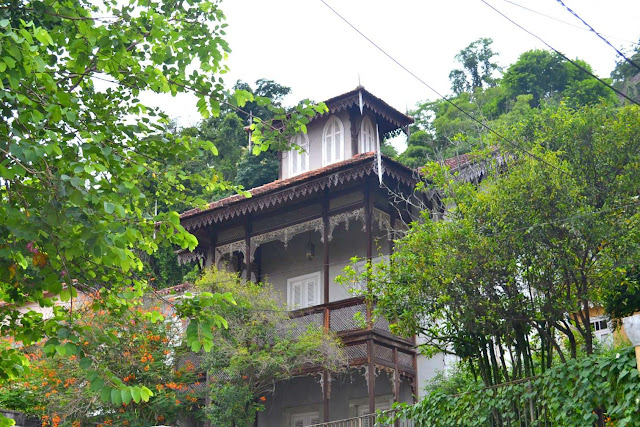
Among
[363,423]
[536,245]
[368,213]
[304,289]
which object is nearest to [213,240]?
[304,289]

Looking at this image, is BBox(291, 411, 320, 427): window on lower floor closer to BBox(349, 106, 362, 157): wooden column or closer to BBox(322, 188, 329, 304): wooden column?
BBox(322, 188, 329, 304): wooden column

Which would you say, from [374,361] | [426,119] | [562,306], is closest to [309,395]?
[374,361]

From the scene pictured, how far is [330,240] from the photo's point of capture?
18734mm

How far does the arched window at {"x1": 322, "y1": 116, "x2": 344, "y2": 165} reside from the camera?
70.0 feet

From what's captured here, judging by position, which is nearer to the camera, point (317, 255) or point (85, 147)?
point (85, 147)

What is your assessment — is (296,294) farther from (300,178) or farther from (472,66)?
(472,66)

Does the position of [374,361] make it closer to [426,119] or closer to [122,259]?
[122,259]

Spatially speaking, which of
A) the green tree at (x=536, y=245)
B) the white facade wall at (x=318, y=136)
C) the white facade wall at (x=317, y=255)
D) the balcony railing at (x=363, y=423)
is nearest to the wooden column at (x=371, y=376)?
the balcony railing at (x=363, y=423)

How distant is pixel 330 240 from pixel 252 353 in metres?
3.63

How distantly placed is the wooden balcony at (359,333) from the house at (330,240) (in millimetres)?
25

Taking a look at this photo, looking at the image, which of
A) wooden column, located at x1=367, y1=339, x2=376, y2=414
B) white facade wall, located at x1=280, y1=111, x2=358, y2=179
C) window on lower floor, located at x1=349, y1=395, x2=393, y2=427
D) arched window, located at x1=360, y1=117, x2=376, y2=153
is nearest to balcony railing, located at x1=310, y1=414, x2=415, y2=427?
wooden column, located at x1=367, y1=339, x2=376, y2=414

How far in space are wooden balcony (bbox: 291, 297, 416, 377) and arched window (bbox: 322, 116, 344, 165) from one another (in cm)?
527

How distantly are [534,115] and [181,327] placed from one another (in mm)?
10316

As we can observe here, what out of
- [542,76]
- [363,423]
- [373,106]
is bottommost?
[363,423]
